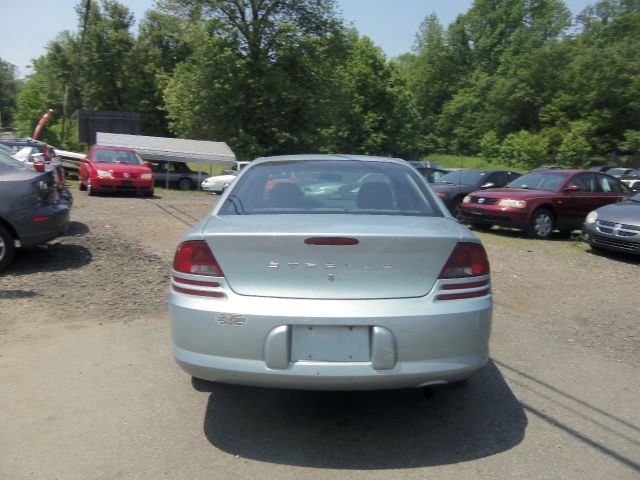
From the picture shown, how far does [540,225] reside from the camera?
11.9 m

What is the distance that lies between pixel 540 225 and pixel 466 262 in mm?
9531

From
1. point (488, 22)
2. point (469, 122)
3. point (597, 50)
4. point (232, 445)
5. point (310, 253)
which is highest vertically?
point (488, 22)

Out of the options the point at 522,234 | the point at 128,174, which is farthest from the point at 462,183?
the point at 128,174

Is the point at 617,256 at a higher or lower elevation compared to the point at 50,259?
lower

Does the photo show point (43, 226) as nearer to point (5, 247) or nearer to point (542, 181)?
point (5, 247)

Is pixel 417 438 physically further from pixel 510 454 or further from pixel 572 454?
pixel 572 454

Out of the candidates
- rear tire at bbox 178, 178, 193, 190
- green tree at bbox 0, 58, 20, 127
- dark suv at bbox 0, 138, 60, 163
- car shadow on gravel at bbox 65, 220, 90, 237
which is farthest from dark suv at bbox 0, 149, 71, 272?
green tree at bbox 0, 58, 20, 127

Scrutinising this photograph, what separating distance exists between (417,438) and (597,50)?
58859 millimetres

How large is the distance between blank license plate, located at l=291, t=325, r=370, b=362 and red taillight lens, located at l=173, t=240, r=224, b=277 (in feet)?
1.94

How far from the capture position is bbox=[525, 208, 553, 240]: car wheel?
11758mm

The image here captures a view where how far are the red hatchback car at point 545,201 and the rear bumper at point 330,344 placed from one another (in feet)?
30.4

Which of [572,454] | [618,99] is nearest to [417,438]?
[572,454]

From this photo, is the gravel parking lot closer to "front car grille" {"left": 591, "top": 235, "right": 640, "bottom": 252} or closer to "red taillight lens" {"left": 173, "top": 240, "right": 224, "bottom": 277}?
"red taillight lens" {"left": 173, "top": 240, "right": 224, "bottom": 277}

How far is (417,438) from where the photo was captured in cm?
330
